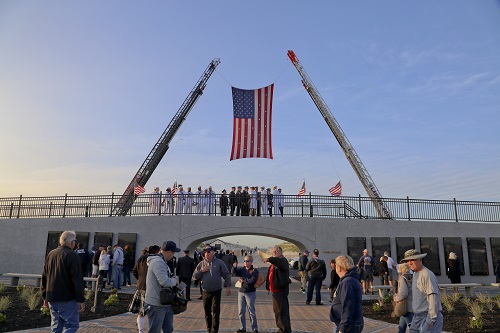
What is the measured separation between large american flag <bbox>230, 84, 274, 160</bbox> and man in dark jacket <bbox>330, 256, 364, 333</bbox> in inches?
608

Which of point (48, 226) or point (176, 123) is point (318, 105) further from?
point (48, 226)

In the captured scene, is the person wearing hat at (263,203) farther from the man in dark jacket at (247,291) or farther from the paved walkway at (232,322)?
the man in dark jacket at (247,291)

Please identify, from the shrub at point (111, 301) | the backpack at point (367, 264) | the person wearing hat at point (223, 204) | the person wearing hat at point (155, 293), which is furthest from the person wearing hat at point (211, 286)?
the person wearing hat at point (223, 204)

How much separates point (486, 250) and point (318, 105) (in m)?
16.5

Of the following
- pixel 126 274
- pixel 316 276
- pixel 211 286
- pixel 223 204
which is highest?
pixel 223 204

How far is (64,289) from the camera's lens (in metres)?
5.64

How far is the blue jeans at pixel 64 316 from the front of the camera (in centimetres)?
565

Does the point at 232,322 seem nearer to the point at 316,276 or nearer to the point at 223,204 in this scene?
the point at 316,276

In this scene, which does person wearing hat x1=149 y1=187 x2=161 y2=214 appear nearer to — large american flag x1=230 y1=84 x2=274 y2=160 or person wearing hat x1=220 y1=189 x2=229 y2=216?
person wearing hat x1=220 y1=189 x2=229 y2=216

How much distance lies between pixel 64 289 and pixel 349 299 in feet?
12.7

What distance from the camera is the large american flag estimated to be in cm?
2055

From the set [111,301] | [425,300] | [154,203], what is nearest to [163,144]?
[154,203]

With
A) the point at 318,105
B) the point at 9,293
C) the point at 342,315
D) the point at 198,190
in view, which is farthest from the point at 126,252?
the point at 318,105

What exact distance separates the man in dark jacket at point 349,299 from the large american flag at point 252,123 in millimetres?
15447
